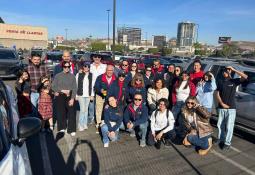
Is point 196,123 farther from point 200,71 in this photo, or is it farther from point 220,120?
point 200,71

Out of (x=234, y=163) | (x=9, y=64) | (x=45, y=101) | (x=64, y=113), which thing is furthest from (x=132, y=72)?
(x=9, y=64)

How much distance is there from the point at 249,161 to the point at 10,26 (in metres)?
75.9

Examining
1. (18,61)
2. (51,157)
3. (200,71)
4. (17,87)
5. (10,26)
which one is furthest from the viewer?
→ (10,26)

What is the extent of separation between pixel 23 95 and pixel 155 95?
3.17m

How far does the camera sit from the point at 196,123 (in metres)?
6.31

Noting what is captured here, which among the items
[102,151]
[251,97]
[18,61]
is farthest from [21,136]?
[18,61]

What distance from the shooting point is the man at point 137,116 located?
6620 millimetres

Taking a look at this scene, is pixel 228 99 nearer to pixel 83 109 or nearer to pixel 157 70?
pixel 157 70

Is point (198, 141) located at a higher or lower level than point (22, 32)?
lower

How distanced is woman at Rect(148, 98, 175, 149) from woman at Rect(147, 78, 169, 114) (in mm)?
712

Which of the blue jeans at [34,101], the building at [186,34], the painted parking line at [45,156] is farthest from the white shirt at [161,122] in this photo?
the building at [186,34]

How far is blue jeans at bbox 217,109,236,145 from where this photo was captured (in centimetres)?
620

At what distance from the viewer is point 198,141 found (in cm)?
619

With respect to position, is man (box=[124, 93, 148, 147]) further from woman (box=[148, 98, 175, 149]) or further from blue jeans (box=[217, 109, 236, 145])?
blue jeans (box=[217, 109, 236, 145])
